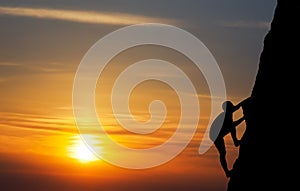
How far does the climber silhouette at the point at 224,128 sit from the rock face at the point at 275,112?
2.41 feet

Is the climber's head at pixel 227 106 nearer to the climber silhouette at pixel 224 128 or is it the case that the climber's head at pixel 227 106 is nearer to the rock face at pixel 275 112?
the climber silhouette at pixel 224 128

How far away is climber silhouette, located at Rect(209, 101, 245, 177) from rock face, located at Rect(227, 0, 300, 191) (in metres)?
0.73

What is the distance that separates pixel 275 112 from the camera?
29.6 metres

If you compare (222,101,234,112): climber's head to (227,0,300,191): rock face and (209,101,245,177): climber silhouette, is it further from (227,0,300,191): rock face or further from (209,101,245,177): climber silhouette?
(227,0,300,191): rock face

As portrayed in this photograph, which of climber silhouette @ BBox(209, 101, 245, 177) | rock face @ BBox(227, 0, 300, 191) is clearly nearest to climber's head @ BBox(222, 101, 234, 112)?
climber silhouette @ BBox(209, 101, 245, 177)

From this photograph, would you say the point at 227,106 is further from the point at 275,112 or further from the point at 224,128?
the point at 275,112

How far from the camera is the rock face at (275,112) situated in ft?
94.1

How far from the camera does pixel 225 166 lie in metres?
34.0

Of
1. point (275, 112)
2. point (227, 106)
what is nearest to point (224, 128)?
point (227, 106)

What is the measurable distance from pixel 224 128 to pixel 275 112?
3763 millimetres

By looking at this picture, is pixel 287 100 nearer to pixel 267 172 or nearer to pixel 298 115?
pixel 298 115

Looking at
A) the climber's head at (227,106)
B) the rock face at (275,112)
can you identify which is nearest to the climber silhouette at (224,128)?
the climber's head at (227,106)

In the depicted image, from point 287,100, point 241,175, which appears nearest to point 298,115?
point 287,100

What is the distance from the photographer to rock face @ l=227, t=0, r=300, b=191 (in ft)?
94.1
